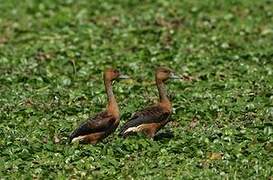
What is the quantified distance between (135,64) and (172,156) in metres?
7.95

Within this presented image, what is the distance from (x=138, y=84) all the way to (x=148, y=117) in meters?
5.03

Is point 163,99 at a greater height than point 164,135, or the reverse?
point 163,99

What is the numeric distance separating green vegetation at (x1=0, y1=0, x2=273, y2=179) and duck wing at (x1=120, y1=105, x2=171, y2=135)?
327 millimetres

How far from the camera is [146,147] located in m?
14.1

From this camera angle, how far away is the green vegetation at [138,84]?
13.4m

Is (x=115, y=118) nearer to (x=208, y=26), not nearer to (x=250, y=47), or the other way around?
(x=250, y=47)

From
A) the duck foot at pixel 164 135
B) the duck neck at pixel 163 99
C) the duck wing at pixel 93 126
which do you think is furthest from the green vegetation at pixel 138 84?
the duck neck at pixel 163 99

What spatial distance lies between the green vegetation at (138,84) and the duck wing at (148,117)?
0.33m

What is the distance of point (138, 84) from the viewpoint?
1964 cm

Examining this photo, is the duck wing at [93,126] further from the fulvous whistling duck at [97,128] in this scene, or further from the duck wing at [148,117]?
the duck wing at [148,117]

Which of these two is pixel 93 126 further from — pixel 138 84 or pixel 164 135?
pixel 138 84

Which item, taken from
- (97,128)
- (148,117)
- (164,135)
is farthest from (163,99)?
(97,128)

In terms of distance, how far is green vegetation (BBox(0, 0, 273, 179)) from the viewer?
13.4m

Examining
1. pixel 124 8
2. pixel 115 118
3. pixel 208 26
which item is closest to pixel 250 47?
pixel 208 26
